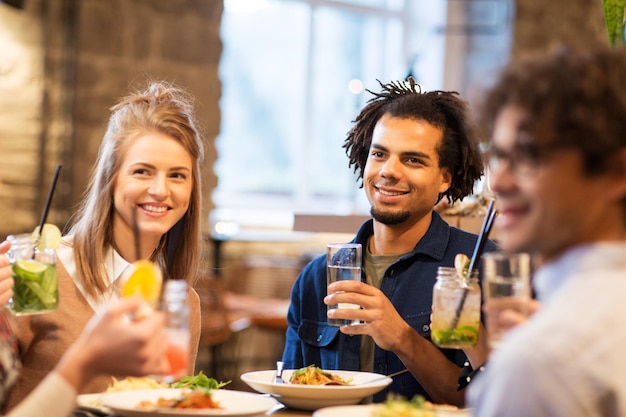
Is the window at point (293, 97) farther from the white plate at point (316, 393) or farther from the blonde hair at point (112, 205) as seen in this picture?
the white plate at point (316, 393)

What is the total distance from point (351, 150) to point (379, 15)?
4876 millimetres

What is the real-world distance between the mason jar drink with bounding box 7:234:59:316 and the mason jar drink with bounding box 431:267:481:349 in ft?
2.71

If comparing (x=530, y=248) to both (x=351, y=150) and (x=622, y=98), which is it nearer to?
(x=622, y=98)

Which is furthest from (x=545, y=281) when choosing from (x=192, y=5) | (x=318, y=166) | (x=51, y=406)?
(x=318, y=166)

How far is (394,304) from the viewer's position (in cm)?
278

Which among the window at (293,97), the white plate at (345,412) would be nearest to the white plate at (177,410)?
the white plate at (345,412)

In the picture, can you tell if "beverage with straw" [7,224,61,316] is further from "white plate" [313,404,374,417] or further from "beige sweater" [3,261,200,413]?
"white plate" [313,404,374,417]

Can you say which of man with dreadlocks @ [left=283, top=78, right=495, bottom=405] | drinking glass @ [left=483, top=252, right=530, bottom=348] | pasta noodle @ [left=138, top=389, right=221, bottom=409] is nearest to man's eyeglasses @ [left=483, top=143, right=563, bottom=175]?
drinking glass @ [left=483, top=252, right=530, bottom=348]

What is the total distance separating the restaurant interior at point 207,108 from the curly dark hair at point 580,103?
10.3 ft

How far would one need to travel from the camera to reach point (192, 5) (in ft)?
20.1

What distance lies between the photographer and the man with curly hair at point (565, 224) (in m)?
1.25

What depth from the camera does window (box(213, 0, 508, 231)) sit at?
7.27 metres

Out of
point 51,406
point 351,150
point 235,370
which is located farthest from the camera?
point 235,370

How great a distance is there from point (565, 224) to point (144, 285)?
2.19 ft
